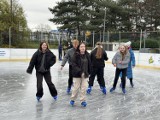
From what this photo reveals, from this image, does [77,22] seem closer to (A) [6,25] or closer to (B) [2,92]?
(A) [6,25]

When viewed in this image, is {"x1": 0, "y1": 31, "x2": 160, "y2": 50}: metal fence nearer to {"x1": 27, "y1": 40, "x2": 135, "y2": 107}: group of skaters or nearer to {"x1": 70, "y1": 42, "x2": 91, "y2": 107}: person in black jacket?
{"x1": 27, "y1": 40, "x2": 135, "y2": 107}: group of skaters

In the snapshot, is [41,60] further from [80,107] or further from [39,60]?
[80,107]

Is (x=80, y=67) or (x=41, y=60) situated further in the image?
(x=41, y=60)

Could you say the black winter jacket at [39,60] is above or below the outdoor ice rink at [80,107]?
above

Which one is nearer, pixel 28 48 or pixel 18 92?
pixel 18 92

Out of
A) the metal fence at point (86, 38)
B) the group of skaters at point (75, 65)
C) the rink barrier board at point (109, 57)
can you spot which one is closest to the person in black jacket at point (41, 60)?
the group of skaters at point (75, 65)

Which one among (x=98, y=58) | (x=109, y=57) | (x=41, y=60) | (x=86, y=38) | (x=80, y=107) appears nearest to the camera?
(x=80, y=107)

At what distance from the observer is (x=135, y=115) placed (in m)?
6.84

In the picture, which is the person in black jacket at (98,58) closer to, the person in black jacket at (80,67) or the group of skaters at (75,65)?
the group of skaters at (75,65)

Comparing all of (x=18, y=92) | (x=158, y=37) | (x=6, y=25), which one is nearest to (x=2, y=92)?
(x=18, y=92)

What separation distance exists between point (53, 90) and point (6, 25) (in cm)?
3580

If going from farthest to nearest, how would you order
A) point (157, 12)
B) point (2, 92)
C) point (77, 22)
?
point (157, 12) → point (77, 22) → point (2, 92)

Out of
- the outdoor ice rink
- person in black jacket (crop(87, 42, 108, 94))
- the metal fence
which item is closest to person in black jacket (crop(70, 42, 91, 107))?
the outdoor ice rink

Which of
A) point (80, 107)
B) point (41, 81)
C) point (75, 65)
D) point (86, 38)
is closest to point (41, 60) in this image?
point (41, 81)
